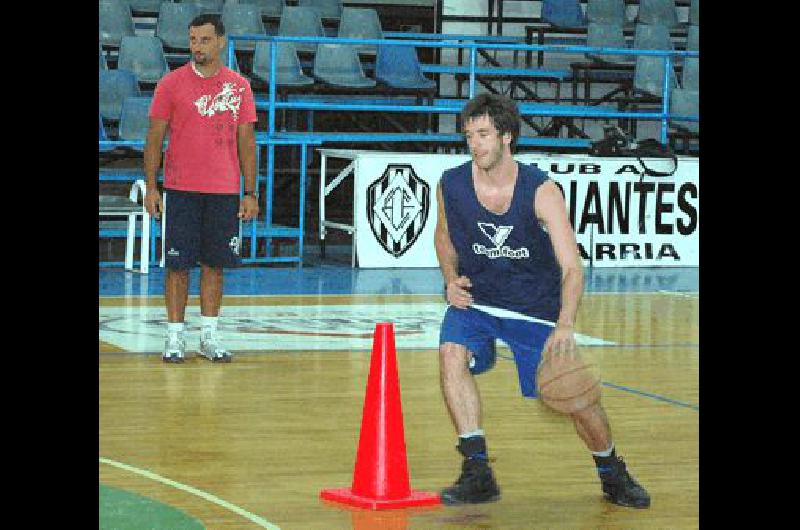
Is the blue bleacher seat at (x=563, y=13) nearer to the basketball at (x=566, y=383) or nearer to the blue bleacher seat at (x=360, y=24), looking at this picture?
the blue bleacher seat at (x=360, y=24)

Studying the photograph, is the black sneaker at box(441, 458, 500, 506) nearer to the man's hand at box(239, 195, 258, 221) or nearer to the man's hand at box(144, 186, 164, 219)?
the man's hand at box(144, 186, 164, 219)

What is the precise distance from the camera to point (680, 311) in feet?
45.0

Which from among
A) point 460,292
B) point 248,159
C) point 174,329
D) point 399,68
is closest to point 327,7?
point 399,68

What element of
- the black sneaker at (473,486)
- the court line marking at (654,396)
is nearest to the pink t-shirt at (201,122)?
the court line marking at (654,396)

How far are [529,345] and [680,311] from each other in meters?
7.60

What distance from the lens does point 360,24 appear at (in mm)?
19172

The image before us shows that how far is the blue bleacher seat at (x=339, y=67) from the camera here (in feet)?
60.8

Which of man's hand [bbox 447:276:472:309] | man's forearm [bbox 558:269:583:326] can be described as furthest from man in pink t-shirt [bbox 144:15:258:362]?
man's forearm [bbox 558:269:583:326]

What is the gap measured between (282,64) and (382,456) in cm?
1240

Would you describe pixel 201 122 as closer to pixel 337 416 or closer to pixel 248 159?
pixel 248 159

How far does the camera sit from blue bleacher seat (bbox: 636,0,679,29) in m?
21.7
